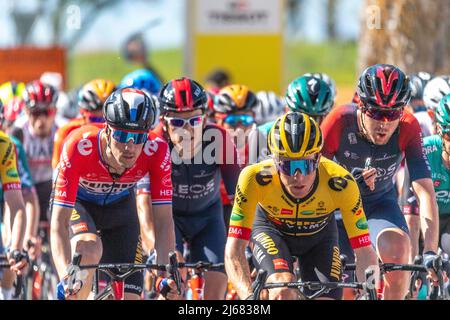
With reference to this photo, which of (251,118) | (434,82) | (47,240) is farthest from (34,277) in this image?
(434,82)

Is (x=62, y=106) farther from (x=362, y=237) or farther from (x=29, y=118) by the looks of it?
(x=362, y=237)

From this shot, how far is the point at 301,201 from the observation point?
301 inches

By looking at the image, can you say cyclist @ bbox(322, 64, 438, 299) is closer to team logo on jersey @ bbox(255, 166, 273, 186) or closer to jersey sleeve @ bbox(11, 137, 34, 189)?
team logo on jersey @ bbox(255, 166, 273, 186)

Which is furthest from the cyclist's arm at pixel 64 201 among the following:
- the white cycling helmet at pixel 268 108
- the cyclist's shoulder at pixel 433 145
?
the white cycling helmet at pixel 268 108

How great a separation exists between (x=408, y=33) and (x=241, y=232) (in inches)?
427

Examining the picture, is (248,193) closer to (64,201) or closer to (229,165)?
(64,201)

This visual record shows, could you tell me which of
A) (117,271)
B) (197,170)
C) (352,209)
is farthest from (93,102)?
(352,209)

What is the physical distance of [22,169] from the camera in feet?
33.2

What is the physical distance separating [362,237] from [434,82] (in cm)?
403

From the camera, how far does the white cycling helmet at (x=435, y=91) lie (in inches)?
424

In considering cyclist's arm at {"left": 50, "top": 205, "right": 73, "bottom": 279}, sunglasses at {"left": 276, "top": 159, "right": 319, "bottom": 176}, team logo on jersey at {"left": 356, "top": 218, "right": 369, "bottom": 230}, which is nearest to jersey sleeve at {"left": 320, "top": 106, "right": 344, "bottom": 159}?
team logo on jersey at {"left": 356, "top": 218, "right": 369, "bottom": 230}

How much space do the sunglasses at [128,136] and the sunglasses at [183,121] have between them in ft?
3.99

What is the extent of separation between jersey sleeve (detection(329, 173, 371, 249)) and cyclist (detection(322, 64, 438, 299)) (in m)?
0.97

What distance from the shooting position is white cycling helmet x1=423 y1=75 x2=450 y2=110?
35.4 feet
